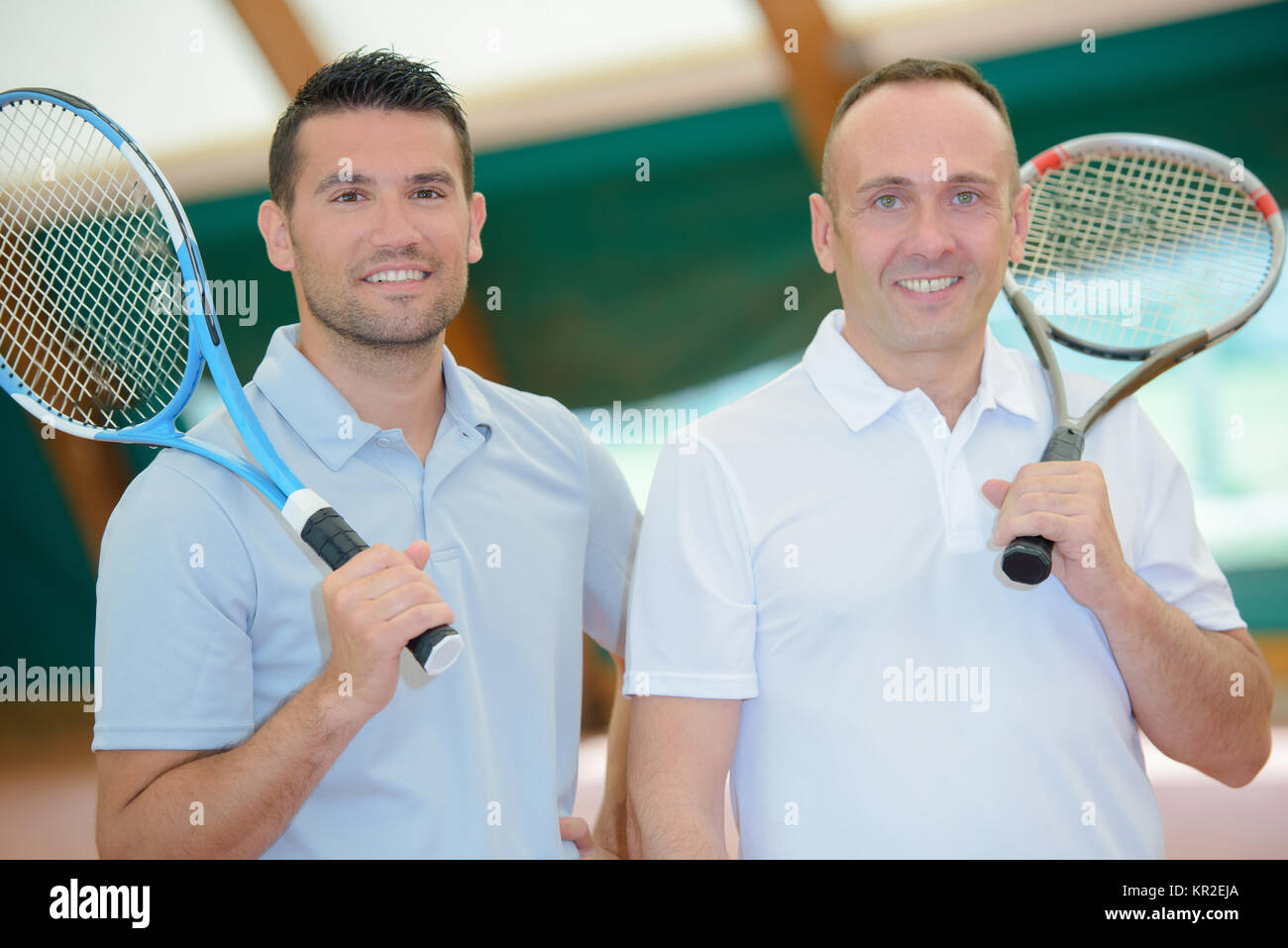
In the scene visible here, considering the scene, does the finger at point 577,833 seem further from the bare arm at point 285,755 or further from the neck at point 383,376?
the neck at point 383,376

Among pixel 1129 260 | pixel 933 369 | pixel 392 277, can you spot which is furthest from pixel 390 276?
pixel 1129 260

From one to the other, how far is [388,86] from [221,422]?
496 mm

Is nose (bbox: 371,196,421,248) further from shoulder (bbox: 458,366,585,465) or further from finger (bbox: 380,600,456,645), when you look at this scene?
finger (bbox: 380,600,456,645)

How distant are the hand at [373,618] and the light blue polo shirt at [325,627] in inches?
6.1

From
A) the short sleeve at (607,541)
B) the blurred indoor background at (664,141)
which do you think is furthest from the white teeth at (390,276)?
the blurred indoor background at (664,141)

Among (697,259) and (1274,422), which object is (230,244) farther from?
(1274,422)

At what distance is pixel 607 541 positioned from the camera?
5.77 ft

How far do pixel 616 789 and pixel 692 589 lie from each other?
0.53 metres

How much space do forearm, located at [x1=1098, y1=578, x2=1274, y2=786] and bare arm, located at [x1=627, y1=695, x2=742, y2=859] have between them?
477 mm

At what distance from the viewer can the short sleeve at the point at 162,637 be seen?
1.38 meters

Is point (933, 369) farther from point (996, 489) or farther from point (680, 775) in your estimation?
point (680, 775)

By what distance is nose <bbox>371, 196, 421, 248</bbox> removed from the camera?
1495 mm
